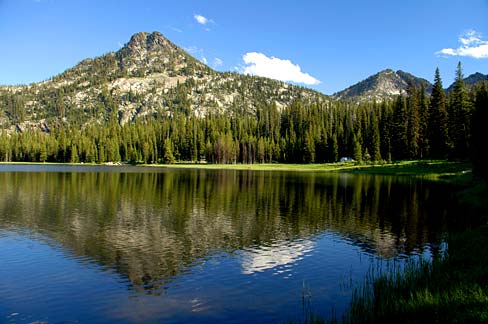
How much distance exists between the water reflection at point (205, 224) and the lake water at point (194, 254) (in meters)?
0.11

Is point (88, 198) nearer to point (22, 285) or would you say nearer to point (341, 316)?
point (22, 285)

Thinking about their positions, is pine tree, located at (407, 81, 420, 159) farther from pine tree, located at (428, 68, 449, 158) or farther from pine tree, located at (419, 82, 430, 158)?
pine tree, located at (428, 68, 449, 158)

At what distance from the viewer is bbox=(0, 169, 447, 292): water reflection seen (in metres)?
26.6

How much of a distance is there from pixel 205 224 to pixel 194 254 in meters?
10.7

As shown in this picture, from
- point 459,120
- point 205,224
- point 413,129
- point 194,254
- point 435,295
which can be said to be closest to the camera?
point 435,295

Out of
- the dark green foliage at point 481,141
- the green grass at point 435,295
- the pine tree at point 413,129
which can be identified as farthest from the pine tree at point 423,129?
the green grass at point 435,295

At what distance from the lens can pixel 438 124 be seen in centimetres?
12594

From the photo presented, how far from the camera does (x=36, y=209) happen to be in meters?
45.2

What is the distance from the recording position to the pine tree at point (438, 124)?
121938mm

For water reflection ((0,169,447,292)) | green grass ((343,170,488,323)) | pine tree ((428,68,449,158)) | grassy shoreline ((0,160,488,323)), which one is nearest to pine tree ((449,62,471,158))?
pine tree ((428,68,449,158))

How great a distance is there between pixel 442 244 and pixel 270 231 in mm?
14345

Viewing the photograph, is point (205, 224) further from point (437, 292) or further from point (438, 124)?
point (438, 124)

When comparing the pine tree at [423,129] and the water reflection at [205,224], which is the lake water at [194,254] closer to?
the water reflection at [205,224]

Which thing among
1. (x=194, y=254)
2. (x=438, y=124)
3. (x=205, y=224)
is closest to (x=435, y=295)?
(x=194, y=254)
